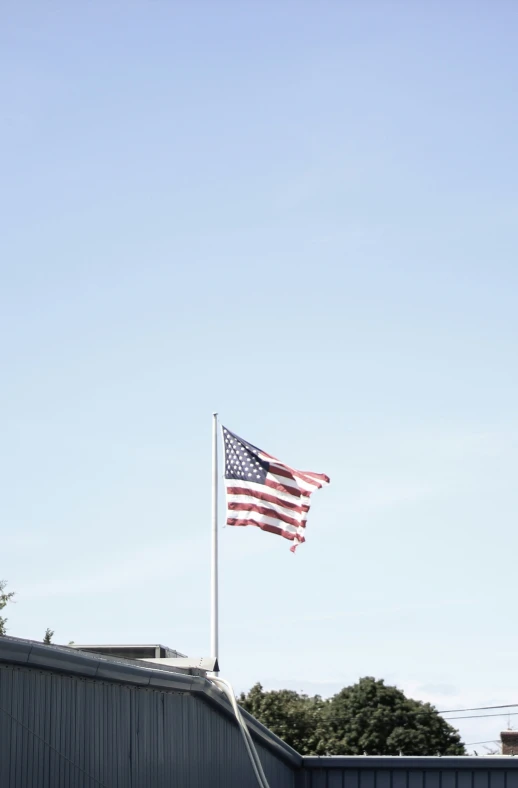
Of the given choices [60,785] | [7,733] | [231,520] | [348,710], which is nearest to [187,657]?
[231,520]

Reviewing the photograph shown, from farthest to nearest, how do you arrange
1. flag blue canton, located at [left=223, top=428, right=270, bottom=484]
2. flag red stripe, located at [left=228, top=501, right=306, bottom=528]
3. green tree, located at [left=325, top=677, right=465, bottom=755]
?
1. green tree, located at [left=325, top=677, right=465, bottom=755]
2. flag blue canton, located at [left=223, top=428, right=270, bottom=484]
3. flag red stripe, located at [left=228, top=501, right=306, bottom=528]

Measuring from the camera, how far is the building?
13.9m

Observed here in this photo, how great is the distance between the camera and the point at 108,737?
53.3ft

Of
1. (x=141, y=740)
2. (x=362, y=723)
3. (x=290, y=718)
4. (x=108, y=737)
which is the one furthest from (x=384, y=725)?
(x=108, y=737)

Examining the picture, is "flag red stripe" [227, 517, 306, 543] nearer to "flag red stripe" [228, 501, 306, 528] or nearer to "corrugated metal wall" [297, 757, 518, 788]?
"flag red stripe" [228, 501, 306, 528]

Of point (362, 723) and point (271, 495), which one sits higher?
point (271, 495)

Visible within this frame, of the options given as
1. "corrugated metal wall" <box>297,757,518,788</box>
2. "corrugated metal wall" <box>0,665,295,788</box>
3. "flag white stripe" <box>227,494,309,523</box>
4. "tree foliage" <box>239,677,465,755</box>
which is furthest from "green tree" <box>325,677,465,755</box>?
"corrugated metal wall" <box>0,665,295,788</box>

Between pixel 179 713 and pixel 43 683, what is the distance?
5230 millimetres

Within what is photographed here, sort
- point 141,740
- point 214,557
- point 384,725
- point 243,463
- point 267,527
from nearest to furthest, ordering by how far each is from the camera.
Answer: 1. point 141,740
2. point 214,557
3. point 267,527
4. point 243,463
5. point 384,725

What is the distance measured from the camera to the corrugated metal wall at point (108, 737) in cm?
1380

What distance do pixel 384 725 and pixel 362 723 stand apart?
132cm

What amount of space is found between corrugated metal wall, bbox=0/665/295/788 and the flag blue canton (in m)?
5.72

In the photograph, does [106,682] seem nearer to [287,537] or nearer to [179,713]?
[179,713]

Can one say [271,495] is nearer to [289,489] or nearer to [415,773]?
[289,489]
